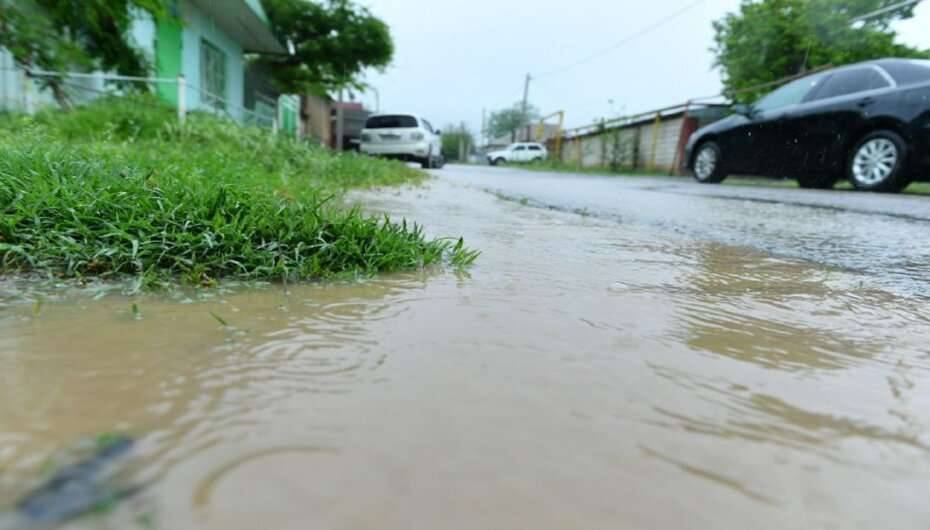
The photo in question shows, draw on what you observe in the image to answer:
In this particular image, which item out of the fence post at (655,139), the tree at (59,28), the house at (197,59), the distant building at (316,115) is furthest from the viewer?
the distant building at (316,115)

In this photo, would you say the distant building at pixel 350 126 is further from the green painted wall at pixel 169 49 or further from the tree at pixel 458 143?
the tree at pixel 458 143

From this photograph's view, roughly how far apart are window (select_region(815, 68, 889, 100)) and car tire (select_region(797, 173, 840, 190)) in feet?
3.07

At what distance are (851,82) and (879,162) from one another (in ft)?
3.74

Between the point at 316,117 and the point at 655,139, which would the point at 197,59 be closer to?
the point at 316,117

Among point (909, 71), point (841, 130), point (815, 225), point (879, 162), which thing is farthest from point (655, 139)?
point (815, 225)

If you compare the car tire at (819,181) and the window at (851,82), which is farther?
the car tire at (819,181)

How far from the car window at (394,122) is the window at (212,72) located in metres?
3.44

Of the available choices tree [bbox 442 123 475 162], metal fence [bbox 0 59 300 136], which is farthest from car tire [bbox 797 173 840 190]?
tree [bbox 442 123 475 162]

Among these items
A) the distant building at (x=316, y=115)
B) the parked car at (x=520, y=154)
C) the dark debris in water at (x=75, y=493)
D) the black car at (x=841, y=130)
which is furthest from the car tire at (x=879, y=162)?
the parked car at (x=520, y=154)

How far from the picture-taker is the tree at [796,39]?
15.9 m

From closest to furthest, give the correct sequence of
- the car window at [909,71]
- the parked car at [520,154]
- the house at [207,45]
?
1. the car window at [909,71]
2. the house at [207,45]
3. the parked car at [520,154]

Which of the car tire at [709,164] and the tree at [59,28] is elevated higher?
the tree at [59,28]

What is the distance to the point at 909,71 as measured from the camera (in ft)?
19.8

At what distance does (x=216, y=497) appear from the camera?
21.9 inches
